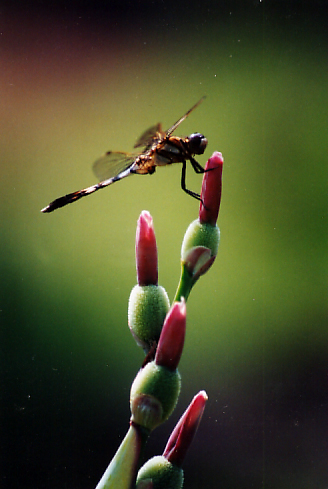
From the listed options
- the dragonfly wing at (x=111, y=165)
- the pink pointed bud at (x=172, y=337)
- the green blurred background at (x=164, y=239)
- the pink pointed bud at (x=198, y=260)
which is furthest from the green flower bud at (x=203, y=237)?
the green blurred background at (x=164, y=239)

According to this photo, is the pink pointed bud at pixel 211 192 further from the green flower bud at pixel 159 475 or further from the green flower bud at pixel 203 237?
the green flower bud at pixel 159 475

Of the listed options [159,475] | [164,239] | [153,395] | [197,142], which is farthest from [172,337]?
[164,239]

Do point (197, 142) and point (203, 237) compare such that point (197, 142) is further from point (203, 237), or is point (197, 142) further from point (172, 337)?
point (172, 337)

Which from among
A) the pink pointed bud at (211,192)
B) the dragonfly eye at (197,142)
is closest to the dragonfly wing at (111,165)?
the dragonfly eye at (197,142)

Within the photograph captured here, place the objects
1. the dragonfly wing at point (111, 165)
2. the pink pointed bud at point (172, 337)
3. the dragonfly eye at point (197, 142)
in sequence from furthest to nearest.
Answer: the dragonfly wing at point (111, 165) < the dragonfly eye at point (197, 142) < the pink pointed bud at point (172, 337)

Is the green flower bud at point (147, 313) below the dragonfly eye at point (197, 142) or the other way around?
below

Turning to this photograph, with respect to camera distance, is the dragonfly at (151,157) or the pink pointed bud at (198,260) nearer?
the pink pointed bud at (198,260)

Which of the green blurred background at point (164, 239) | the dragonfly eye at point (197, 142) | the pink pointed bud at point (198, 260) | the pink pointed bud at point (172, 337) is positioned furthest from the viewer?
the green blurred background at point (164, 239)

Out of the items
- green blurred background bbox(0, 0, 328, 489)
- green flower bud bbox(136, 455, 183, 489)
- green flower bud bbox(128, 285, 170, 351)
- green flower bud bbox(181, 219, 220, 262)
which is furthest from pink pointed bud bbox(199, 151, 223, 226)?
green blurred background bbox(0, 0, 328, 489)
